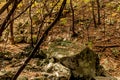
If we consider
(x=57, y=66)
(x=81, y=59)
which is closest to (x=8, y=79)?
(x=57, y=66)

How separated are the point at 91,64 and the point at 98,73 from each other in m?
0.50

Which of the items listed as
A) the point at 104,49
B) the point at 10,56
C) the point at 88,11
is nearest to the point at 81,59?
the point at 10,56

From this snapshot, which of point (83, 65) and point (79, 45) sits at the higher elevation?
point (79, 45)

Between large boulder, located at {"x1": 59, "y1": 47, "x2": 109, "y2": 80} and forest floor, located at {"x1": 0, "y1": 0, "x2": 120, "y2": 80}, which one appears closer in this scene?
large boulder, located at {"x1": 59, "y1": 47, "x2": 109, "y2": 80}

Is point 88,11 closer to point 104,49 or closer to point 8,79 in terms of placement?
point 104,49

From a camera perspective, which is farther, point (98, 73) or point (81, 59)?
point (98, 73)

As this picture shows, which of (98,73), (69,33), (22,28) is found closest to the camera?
(98,73)

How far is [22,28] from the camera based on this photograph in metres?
14.9

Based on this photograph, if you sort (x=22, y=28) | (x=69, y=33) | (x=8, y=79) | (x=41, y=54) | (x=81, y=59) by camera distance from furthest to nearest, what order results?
(x=22, y=28) < (x=69, y=33) < (x=41, y=54) < (x=81, y=59) < (x=8, y=79)

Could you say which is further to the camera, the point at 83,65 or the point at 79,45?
the point at 79,45

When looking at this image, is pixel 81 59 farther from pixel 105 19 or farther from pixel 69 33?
pixel 105 19

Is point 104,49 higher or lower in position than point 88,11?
lower

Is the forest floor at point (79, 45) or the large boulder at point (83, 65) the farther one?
the forest floor at point (79, 45)

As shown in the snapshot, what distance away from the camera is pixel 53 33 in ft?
46.0
